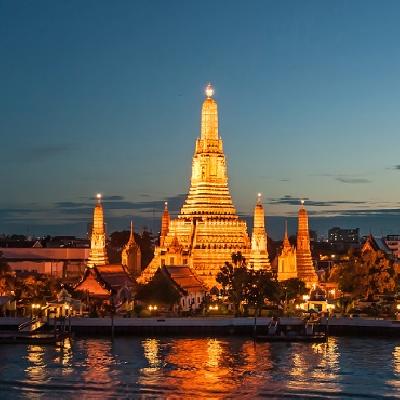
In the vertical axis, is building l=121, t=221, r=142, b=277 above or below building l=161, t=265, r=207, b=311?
above

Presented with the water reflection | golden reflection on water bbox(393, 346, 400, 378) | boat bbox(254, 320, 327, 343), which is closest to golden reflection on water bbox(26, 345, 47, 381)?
the water reflection

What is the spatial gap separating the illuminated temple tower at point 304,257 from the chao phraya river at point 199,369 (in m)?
23.9

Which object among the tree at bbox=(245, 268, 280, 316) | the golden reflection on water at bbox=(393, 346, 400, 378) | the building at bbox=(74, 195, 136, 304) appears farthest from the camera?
the building at bbox=(74, 195, 136, 304)

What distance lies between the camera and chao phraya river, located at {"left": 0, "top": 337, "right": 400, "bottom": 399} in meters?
39.0

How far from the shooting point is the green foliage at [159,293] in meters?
67.1

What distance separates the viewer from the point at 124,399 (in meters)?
37.6

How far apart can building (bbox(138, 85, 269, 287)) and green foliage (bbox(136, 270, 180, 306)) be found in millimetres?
7846

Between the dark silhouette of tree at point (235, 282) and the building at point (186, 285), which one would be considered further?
the building at point (186, 285)

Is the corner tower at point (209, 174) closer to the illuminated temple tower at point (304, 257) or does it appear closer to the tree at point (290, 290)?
the illuminated temple tower at point (304, 257)

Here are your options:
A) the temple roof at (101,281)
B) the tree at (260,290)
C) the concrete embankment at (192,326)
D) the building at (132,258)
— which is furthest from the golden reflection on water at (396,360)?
the building at (132,258)

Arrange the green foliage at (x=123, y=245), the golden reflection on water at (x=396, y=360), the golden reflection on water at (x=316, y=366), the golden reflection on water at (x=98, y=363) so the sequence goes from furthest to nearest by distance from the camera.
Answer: the green foliage at (x=123, y=245), the golden reflection on water at (x=396, y=360), the golden reflection on water at (x=98, y=363), the golden reflection on water at (x=316, y=366)

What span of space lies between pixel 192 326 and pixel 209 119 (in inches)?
974

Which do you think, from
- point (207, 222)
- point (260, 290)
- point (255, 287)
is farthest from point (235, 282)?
point (207, 222)

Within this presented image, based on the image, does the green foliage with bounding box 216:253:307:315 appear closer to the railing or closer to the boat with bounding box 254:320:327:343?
the boat with bounding box 254:320:327:343
